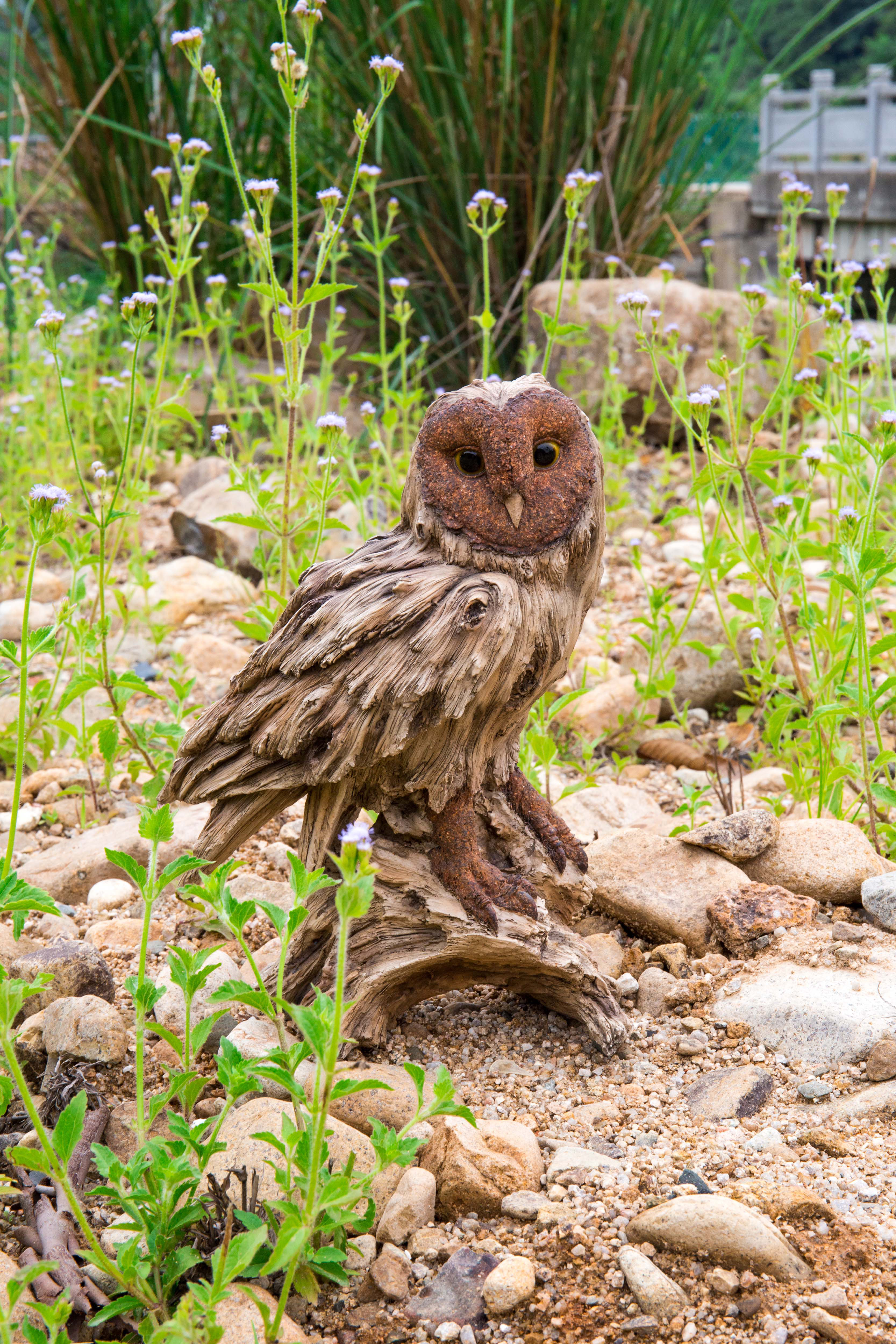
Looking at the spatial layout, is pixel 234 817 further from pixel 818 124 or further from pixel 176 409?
pixel 818 124

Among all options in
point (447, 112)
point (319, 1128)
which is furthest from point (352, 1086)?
point (447, 112)

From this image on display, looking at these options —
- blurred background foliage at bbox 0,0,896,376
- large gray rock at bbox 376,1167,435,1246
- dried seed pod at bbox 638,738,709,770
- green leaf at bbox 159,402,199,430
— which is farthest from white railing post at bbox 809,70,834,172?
large gray rock at bbox 376,1167,435,1246

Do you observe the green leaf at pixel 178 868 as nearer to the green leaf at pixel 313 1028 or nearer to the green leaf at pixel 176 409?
the green leaf at pixel 313 1028

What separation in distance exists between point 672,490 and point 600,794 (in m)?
2.71

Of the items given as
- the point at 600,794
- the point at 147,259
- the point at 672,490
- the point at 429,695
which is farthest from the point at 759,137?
the point at 429,695

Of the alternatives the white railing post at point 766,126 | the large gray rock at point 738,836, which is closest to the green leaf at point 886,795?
the large gray rock at point 738,836

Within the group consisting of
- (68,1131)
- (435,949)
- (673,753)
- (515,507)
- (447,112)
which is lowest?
(673,753)

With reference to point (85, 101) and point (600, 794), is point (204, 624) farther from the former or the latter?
point (85, 101)

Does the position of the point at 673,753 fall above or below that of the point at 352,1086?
below

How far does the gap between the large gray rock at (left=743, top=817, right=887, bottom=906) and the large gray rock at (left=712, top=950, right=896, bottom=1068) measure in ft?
0.93

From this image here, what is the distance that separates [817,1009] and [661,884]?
0.52m

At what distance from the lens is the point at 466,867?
7.59ft

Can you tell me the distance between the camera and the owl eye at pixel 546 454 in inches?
86.7

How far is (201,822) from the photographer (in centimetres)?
320
